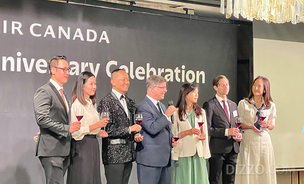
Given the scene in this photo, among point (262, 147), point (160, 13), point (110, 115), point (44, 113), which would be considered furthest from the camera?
point (160, 13)

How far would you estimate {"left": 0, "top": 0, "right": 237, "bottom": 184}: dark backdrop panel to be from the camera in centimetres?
545

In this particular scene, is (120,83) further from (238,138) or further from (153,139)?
(238,138)

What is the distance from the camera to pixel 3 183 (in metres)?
5.36

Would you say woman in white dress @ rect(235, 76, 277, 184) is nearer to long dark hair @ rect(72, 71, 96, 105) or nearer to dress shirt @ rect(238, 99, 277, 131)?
dress shirt @ rect(238, 99, 277, 131)

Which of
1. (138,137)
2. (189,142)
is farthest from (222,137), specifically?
(138,137)

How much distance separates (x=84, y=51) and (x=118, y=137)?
174 cm

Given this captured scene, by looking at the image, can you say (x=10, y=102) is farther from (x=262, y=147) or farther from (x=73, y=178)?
(x=262, y=147)

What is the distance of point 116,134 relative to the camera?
4684mm

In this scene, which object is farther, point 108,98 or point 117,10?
point 117,10

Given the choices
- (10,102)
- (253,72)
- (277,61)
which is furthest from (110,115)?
(277,61)

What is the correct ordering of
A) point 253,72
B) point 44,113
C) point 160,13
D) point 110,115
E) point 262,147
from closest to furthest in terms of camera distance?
point 44,113 < point 110,115 < point 262,147 < point 160,13 < point 253,72

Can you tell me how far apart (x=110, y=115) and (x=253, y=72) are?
3315mm

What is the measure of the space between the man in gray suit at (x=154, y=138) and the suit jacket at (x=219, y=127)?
3.44 feet

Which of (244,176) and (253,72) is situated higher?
(253,72)
